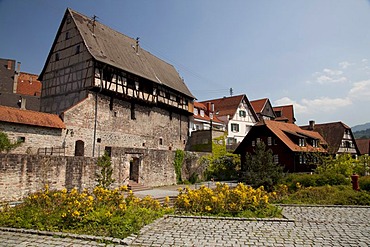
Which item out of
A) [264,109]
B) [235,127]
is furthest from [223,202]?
[264,109]

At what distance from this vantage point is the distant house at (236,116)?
1832 inches

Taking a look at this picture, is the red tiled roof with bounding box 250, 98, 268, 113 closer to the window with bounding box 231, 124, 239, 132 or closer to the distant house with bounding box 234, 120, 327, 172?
the window with bounding box 231, 124, 239, 132

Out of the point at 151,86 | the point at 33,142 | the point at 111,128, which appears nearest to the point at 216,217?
the point at 33,142

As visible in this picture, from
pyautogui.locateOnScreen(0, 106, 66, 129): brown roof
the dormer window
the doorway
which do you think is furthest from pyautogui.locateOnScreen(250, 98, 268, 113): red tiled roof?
pyautogui.locateOnScreen(0, 106, 66, 129): brown roof

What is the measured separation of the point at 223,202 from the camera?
38.1 ft

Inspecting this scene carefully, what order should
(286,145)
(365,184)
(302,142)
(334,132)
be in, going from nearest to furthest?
(365,184) < (286,145) < (302,142) < (334,132)

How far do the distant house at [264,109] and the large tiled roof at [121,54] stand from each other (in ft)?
58.7

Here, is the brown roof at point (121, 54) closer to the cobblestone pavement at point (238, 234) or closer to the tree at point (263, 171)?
the tree at point (263, 171)

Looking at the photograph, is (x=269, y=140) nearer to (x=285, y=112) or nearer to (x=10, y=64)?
(x=285, y=112)

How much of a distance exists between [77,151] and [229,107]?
29891mm

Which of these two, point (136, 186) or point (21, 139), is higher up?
point (21, 139)

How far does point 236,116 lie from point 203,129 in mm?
7970

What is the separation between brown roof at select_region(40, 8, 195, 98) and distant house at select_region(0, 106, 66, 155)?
7.62 metres

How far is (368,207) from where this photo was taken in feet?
45.1
